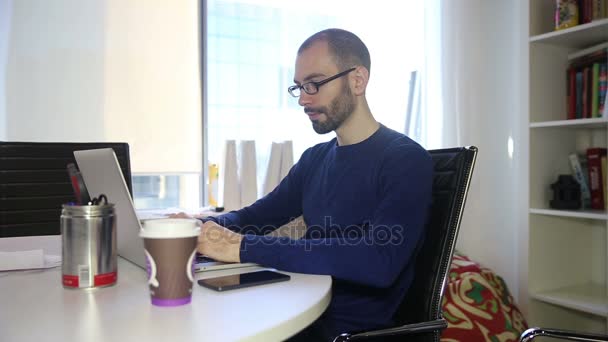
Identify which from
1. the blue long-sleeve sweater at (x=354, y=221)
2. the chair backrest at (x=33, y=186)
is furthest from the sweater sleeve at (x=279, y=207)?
the chair backrest at (x=33, y=186)

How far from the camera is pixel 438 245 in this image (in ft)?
3.93

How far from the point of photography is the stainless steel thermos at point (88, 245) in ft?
2.59

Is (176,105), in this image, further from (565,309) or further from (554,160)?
(565,309)

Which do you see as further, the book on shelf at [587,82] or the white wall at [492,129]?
the white wall at [492,129]

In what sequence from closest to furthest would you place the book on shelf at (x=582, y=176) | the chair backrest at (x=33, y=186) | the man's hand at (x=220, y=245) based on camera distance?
the man's hand at (x=220, y=245), the chair backrest at (x=33, y=186), the book on shelf at (x=582, y=176)

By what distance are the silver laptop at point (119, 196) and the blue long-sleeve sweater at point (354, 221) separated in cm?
15

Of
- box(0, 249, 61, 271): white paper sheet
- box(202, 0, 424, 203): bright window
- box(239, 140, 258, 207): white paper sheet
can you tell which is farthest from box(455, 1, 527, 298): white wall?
box(0, 249, 61, 271): white paper sheet

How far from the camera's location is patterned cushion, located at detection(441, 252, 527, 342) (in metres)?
2.24

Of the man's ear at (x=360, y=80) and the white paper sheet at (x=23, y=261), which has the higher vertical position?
the man's ear at (x=360, y=80)

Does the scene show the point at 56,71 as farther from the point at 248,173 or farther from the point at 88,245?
the point at 88,245

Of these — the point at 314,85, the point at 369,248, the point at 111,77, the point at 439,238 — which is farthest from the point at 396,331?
the point at 111,77

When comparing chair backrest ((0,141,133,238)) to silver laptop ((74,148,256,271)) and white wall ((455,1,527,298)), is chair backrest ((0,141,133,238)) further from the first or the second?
white wall ((455,1,527,298))

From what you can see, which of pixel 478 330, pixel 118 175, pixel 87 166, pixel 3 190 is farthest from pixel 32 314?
pixel 478 330

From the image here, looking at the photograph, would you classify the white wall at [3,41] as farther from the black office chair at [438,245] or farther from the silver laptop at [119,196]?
the black office chair at [438,245]
